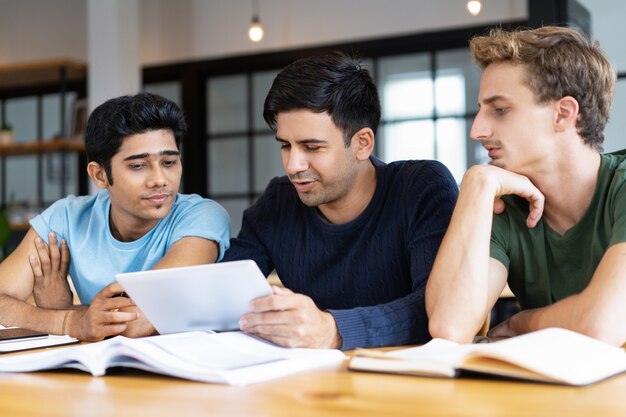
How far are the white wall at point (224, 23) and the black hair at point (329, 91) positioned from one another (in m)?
3.42

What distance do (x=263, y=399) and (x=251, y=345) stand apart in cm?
34

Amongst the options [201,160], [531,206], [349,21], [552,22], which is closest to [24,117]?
[201,160]

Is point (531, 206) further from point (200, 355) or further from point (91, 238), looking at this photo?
point (91, 238)

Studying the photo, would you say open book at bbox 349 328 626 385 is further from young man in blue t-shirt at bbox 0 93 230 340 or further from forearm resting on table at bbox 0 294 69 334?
young man in blue t-shirt at bbox 0 93 230 340

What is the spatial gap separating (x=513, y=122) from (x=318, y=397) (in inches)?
34.0

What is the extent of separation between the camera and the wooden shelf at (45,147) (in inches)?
223

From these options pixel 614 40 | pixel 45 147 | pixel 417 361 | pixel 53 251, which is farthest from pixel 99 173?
pixel 45 147

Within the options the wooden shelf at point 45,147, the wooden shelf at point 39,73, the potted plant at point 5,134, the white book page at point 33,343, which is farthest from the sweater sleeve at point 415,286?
the potted plant at point 5,134

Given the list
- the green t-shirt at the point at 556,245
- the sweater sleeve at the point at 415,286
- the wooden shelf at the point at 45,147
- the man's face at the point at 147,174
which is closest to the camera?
the sweater sleeve at the point at 415,286

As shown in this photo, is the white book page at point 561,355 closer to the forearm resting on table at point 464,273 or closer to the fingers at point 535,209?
the forearm resting on table at point 464,273

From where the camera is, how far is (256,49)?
18.7 ft

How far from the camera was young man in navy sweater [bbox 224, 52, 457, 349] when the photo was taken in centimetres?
176

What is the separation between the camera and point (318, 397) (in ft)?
2.94

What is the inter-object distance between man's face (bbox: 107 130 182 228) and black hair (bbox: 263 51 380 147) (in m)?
0.33
